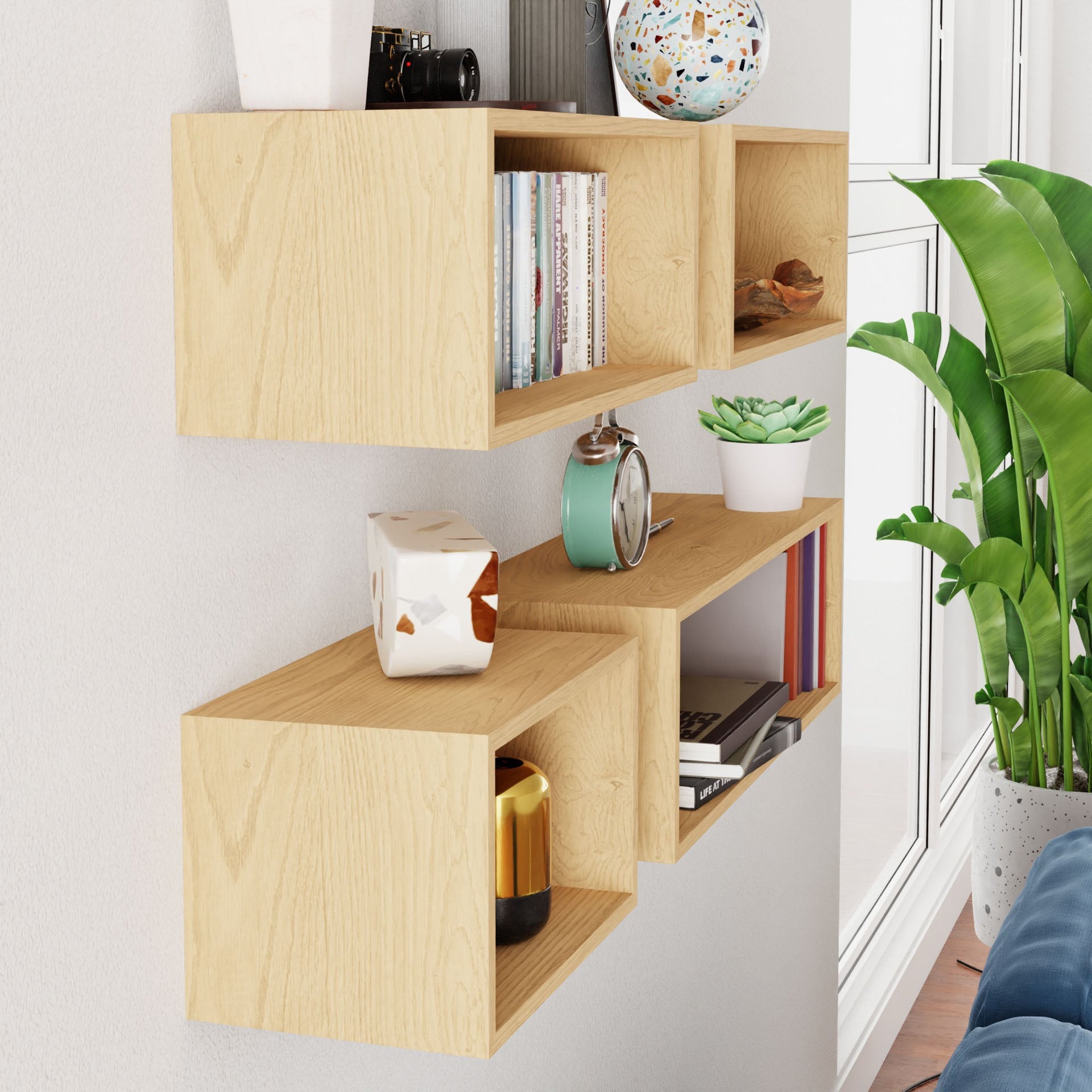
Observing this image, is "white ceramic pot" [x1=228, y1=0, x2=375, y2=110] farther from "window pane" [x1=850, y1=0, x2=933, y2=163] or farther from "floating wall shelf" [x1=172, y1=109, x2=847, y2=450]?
"window pane" [x1=850, y1=0, x2=933, y2=163]

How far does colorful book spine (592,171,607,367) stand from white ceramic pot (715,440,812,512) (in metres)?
0.40

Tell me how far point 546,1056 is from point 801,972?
Result: 1.23m

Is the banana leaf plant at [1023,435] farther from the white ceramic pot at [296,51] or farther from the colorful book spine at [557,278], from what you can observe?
the white ceramic pot at [296,51]

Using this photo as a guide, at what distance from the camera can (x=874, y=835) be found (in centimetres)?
361

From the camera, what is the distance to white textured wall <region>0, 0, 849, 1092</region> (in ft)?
2.99

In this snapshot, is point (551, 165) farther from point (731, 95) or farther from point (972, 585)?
point (972, 585)

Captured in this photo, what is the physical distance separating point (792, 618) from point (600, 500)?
0.38 meters

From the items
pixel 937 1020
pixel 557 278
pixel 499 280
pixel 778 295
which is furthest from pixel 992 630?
pixel 499 280

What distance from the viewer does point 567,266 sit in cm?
130

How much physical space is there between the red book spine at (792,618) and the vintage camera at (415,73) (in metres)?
0.76

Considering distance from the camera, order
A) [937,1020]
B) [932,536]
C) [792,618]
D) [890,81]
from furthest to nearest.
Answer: [937,1020] → [890,81] → [932,536] → [792,618]

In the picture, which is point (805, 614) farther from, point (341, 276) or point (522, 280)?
point (341, 276)

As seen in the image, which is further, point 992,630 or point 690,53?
point 992,630

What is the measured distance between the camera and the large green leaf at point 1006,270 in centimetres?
242
